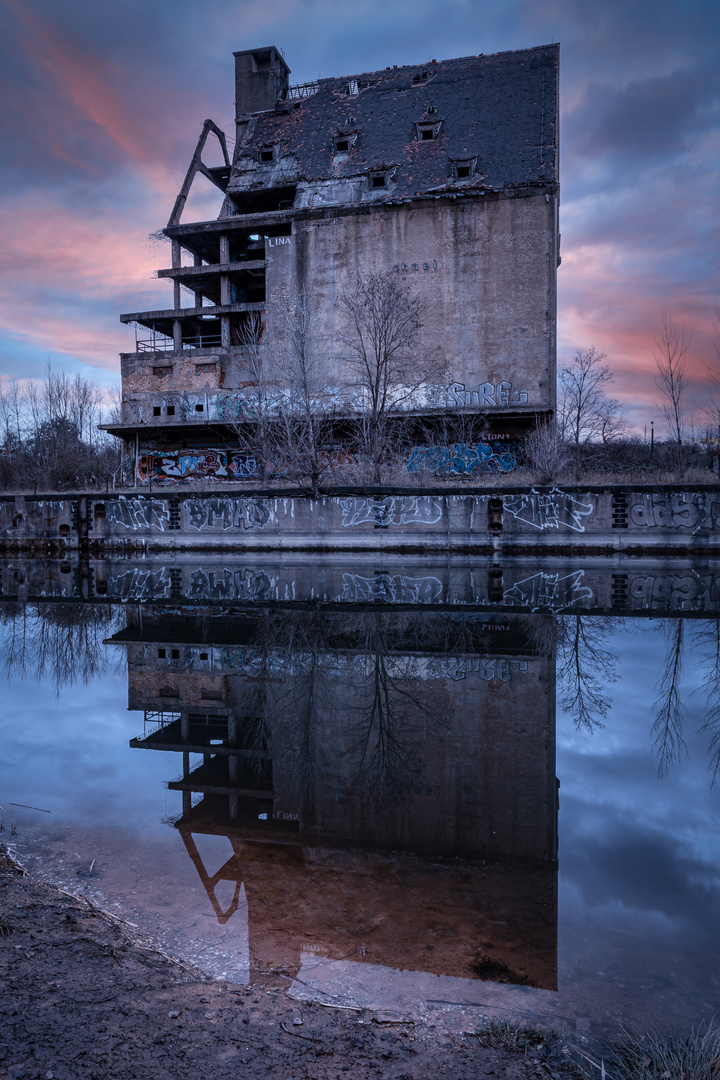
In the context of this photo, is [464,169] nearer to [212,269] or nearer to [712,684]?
[212,269]

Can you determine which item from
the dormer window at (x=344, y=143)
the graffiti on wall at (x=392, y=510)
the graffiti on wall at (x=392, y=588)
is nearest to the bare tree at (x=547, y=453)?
the graffiti on wall at (x=392, y=510)

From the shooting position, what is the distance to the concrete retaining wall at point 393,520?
2559 cm

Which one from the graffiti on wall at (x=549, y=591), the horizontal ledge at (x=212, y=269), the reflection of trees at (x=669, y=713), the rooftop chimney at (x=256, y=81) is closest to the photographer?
the reflection of trees at (x=669, y=713)

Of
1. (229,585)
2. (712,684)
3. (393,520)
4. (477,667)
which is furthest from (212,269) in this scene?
(712,684)

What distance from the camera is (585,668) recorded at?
9336 millimetres

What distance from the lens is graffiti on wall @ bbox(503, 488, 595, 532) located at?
1024 inches

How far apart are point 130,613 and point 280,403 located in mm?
25405

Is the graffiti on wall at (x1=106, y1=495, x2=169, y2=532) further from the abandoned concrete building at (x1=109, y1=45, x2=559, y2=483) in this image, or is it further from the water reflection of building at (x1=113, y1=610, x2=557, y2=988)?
the water reflection of building at (x1=113, y1=610, x2=557, y2=988)

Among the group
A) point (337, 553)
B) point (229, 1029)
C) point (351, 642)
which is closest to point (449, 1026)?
point (229, 1029)

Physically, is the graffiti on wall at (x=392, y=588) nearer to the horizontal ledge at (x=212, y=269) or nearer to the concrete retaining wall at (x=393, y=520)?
the concrete retaining wall at (x=393, y=520)

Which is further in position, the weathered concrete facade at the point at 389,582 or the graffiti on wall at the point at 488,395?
the graffiti on wall at the point at 488,395

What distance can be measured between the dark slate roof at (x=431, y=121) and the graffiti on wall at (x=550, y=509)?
21772 millimetres

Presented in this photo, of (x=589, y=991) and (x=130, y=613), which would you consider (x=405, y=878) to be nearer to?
(x=589, y=991)

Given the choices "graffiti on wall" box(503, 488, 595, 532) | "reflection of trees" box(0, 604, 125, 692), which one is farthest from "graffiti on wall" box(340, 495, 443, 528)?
"reflection of trees" box(0, 604, 125, 692)
